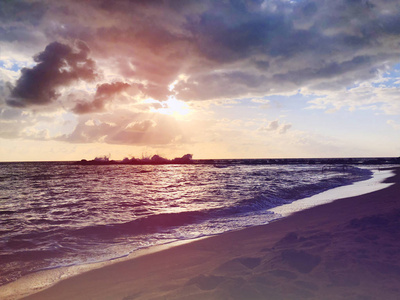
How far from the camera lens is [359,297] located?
4027 millimetres

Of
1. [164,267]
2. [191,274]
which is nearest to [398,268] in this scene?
[191,274]

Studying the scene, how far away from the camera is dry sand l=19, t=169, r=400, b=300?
171 inches

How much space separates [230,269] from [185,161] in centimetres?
17450

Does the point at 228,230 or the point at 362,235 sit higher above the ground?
the point at 362,235

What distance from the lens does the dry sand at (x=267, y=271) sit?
14.2ft

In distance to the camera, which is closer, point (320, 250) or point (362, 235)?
point (320, 250)

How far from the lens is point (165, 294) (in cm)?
461

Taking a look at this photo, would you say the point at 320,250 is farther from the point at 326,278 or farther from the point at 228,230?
the point at 228,230

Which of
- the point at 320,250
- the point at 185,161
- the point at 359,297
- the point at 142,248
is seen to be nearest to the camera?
the point at 359,297

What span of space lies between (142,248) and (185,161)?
563ft

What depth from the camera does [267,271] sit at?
5.04 m

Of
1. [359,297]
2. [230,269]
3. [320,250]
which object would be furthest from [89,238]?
[359,297]

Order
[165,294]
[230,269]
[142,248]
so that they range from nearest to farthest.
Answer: [165,294]
[230,269]
[142,248]

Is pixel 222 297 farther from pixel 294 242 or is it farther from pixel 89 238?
pixel 89 238
